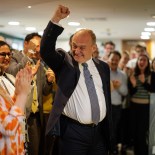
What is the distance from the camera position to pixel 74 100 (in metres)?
2.06

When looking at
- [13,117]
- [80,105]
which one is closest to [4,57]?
[80,105]

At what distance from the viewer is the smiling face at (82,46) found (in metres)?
2.14

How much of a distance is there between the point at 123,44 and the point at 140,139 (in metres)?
7.57

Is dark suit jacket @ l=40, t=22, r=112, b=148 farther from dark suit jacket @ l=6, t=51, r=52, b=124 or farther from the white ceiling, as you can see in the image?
the white ceiling

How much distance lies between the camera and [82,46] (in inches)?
84.5

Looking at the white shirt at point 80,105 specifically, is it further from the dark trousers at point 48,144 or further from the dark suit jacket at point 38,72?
the dark trousers at point 48,144

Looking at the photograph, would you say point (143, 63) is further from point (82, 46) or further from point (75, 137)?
point (75, 137)

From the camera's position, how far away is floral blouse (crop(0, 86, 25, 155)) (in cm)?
146

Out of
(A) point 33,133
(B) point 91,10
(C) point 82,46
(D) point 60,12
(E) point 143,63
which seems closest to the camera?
(D) point 60,12

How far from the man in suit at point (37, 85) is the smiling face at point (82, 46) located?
50 cm

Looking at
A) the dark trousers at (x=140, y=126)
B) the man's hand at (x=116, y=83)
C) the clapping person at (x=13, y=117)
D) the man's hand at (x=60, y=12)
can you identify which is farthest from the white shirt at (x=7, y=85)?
Result: the dark trousers at (x=140, y=126)

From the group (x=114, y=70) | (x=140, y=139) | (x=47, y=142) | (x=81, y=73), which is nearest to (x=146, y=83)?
(x=114, y=70)

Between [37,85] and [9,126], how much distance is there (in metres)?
1.21

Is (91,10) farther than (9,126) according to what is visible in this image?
Yes
